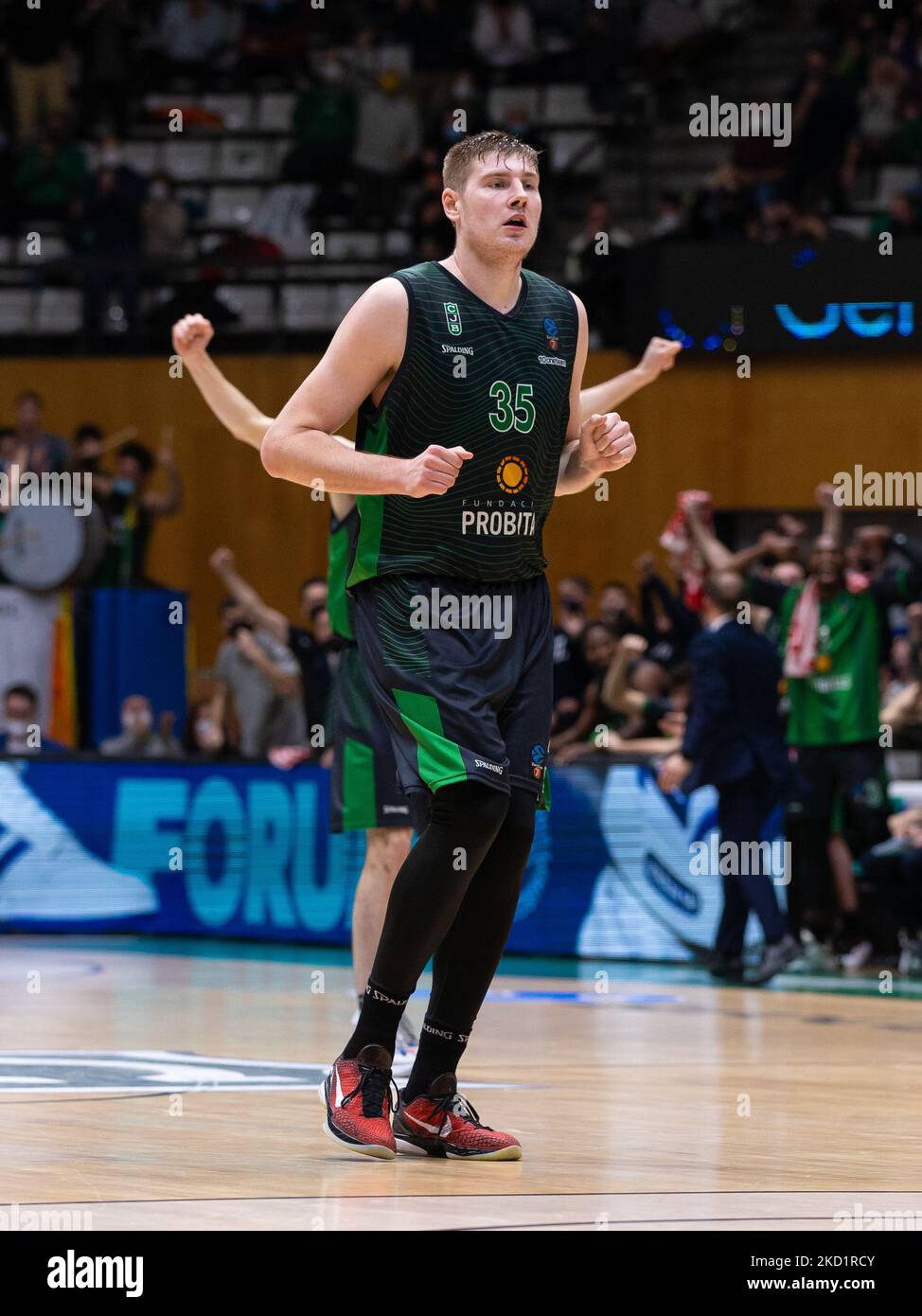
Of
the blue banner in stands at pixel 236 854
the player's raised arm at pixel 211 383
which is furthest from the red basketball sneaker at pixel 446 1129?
the blue banner in stands at pixel 236 854

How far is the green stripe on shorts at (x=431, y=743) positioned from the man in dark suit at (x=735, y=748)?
6.24 metres

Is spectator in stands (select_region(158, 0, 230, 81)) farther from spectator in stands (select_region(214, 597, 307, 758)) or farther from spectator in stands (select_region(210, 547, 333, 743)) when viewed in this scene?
spectator in stands (select_region(210, 547, 333, 743))

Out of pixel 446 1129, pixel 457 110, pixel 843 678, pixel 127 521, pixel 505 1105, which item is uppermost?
pixel 457 110

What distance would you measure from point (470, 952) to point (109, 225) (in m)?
14.7

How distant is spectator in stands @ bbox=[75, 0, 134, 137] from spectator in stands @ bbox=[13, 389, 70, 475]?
5.81 metres

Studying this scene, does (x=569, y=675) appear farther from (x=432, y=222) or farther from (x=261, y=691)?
(x=432, y=222)

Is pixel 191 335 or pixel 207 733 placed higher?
pixel 191 335

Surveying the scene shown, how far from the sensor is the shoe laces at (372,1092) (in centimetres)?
506

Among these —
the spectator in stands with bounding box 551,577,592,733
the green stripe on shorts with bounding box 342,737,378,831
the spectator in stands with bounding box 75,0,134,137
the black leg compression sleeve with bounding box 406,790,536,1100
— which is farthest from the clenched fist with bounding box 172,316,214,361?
the spectator in stands with bounding box 75,0,134,137

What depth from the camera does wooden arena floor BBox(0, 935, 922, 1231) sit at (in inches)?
168

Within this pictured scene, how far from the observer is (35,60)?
20.7 meters

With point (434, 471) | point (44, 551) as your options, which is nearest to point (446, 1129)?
point (434, 471)
